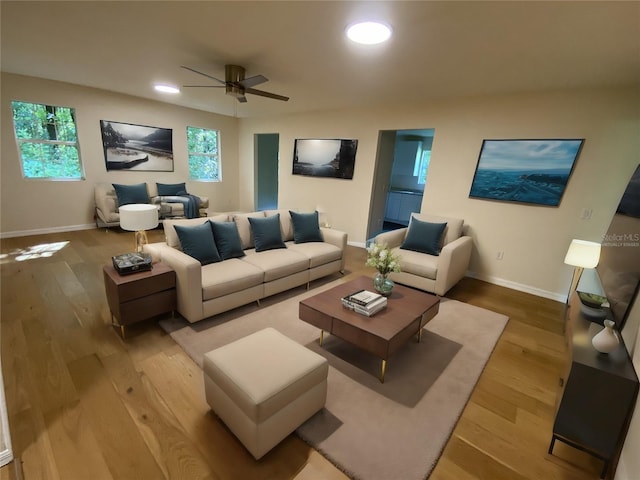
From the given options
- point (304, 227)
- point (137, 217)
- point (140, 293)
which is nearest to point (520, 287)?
point (304, 227)

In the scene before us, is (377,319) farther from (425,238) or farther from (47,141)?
(47,141)

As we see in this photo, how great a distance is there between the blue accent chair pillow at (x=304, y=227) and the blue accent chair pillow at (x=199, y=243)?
1152 millimetres

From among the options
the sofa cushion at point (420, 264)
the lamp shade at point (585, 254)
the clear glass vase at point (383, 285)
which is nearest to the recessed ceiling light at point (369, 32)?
the clear glass vase at point (383, 285)

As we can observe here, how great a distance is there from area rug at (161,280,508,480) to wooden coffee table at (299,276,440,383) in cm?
19

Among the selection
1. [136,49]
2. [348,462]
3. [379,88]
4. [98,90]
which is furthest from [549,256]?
[98,90]

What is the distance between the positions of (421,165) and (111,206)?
6.78 m

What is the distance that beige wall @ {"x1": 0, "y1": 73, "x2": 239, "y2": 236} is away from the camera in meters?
4.30

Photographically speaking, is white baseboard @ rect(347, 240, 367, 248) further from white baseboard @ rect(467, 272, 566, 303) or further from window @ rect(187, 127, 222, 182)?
window @ rect(187, 127, 222, 182)

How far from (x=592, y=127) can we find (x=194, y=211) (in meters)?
6.15

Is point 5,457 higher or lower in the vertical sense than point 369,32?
lower

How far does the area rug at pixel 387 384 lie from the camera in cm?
151

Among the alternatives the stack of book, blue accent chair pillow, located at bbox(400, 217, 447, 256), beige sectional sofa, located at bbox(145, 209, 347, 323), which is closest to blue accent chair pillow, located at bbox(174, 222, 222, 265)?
beige sectional sofa, located at bbox(145, 209, 347, 323)

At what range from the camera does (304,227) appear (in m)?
3.75

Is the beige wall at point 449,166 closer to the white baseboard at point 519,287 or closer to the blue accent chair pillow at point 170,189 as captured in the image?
the white baseboard at point 519,287
